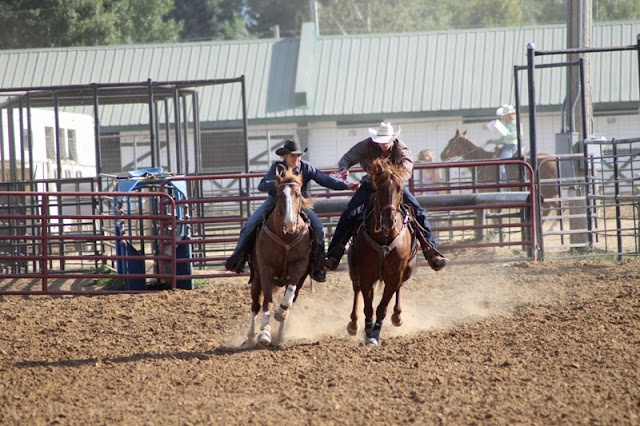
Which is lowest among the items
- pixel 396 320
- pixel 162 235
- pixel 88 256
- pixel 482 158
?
pixel 396 320

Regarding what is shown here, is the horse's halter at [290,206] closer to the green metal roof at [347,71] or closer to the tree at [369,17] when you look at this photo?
the green metal roof at [347,71]

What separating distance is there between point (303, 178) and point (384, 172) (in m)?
1.04

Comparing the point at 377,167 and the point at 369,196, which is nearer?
the point at 377,167

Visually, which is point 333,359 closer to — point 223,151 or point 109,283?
point 109,283

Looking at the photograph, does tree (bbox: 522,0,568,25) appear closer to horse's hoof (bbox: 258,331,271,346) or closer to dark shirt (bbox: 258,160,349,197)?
dark shirt (bbox: 258,160,349,197)

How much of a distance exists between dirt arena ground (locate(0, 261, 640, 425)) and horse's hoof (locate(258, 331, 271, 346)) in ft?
0.26

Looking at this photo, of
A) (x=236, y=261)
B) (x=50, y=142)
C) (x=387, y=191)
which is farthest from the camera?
(x=50, y=142)

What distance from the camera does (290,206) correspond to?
827 centimetres

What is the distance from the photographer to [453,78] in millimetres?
28797

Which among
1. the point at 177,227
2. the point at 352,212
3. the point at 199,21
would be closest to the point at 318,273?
the point at 352,212

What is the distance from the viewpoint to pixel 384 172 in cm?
823

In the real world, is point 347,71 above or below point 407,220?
above

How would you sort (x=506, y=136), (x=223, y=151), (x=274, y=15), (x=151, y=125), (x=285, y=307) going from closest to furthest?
(x=285, y=307)
(x=151, y=125)
(x=506, y=136)
(x=223, y=151)
(x=274, y=15)

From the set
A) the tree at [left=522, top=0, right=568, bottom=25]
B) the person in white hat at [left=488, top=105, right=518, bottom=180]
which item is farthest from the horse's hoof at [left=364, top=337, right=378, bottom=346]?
the tree at [left=522, top=0, right=568, bottom=25]
